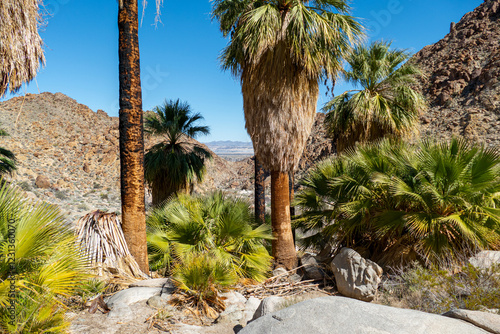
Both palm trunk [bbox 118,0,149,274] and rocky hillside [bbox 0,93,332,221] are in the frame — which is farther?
rocky hillside [bbox 0,93,332,221]

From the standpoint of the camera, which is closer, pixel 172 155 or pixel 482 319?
pixel 482 319

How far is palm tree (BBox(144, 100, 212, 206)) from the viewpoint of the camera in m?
15.5

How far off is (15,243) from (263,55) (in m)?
6.69

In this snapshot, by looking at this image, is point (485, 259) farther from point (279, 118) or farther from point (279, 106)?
point (279, 106)

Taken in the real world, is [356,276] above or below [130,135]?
below

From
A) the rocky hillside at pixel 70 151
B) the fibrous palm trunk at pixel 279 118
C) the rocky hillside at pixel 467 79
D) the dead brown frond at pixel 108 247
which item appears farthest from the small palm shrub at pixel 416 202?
the rocky hillside at pixel 467 79

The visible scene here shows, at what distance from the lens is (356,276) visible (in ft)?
22.3

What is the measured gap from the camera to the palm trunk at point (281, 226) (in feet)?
28.3

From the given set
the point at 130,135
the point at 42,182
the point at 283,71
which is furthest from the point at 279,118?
the point at 42,182

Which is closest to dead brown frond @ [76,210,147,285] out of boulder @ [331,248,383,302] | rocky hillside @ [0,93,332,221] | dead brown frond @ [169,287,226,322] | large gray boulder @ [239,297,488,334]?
dead brown frond @ [169,287,226,322]

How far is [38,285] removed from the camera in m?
3.13

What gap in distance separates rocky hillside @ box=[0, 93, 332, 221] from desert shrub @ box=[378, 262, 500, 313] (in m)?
25.3

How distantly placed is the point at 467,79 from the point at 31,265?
4210 centimetres

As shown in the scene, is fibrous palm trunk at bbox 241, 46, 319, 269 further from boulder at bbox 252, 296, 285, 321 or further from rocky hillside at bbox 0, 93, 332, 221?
rocky hillside at bbox 0, 93, 332, 221
